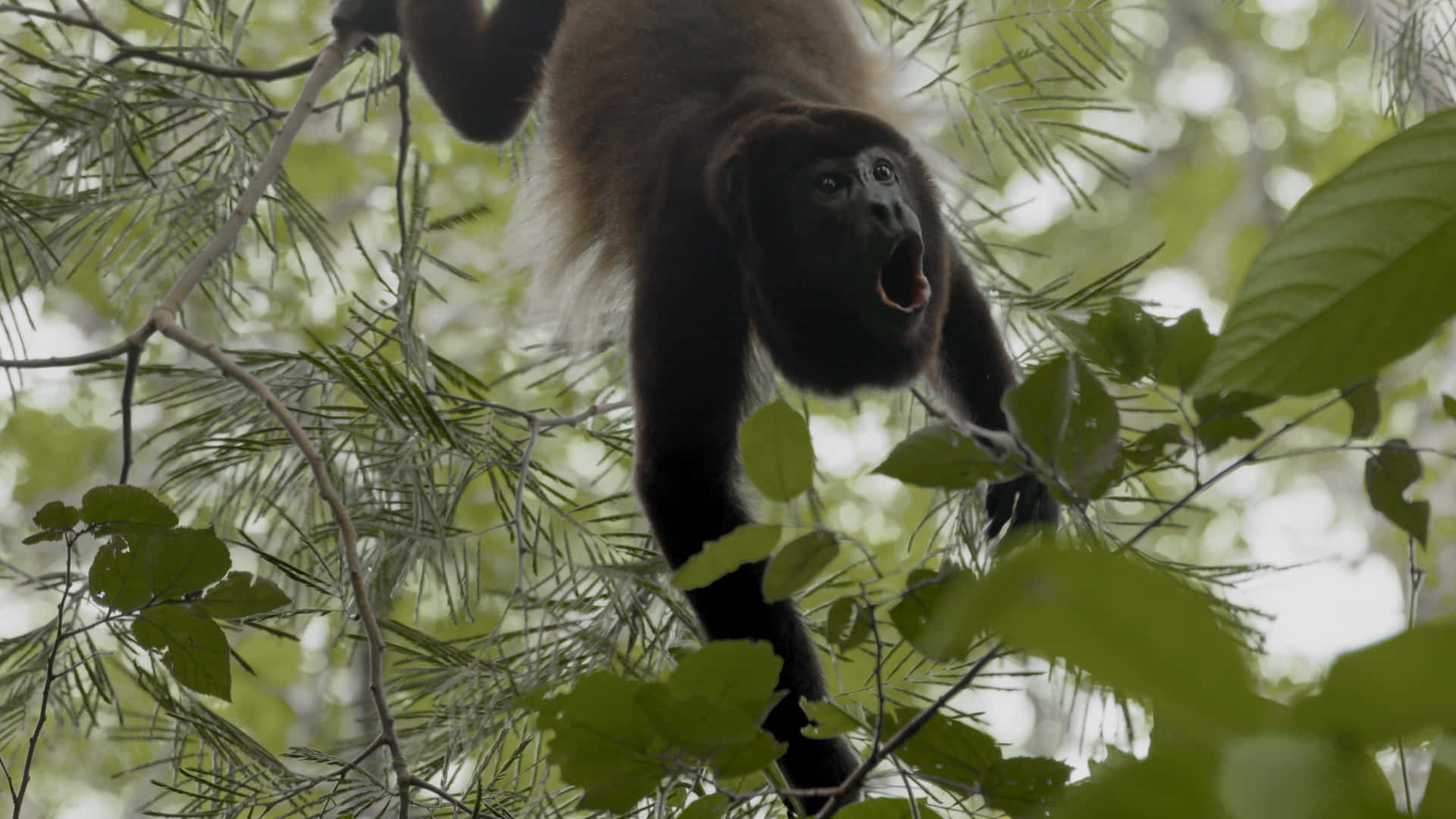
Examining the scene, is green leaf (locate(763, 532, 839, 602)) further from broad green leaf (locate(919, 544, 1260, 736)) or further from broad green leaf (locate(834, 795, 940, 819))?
broad green leaf (locate(919, 544, 1260, 736))

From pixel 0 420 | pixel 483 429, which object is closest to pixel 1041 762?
pixel 483 429

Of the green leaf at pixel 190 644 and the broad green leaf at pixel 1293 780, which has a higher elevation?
the green leaf at pixel 190 644

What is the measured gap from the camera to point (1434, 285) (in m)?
0.43

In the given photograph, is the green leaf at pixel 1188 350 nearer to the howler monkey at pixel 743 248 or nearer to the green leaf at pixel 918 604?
the green leaf at pixel 918 604

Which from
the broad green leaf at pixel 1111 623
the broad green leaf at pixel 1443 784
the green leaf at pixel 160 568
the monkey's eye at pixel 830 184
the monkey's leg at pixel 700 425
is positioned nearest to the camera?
the broad green leaf at pixel 1111 623

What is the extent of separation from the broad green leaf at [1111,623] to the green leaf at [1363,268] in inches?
7.6

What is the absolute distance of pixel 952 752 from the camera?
0.89 metres

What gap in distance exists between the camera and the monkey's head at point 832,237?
2027mm

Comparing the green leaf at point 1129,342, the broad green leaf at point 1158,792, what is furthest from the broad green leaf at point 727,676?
the broad green leaf at point 1158,792

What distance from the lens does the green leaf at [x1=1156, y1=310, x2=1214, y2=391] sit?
0.85 m

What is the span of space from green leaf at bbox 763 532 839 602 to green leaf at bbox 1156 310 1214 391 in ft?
0.90

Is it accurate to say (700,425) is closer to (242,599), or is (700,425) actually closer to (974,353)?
(974,353)

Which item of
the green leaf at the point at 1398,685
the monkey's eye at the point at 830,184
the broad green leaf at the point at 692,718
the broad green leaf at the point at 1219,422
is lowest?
the green leaf at the point at 1398,685

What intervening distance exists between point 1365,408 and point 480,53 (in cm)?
233
